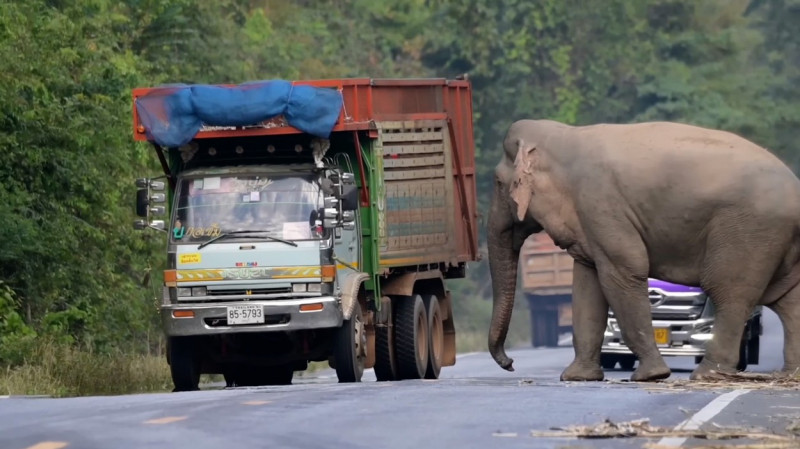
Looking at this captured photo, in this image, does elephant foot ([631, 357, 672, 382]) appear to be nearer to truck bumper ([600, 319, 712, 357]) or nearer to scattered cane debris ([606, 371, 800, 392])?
scattered cane debris ([606, 371, 800, 392])

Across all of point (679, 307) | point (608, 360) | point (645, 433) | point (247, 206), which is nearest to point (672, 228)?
point (247, 206)

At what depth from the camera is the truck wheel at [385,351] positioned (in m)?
21.8

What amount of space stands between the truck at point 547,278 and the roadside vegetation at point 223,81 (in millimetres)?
1387

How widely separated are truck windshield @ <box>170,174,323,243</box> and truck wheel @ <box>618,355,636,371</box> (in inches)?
352

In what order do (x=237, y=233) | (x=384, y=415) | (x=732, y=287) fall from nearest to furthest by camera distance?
1. (x=384, y=415)
2. (x=732, y=287)
3. (x=237, y=233)

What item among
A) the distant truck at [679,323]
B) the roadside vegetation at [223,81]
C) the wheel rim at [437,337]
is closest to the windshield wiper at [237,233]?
the roadside vegetation at [223,81]

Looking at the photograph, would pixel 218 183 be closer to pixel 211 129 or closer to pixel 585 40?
pixel 211 129

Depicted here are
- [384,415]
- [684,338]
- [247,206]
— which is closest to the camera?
[384,415]

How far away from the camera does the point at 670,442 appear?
12.3 m

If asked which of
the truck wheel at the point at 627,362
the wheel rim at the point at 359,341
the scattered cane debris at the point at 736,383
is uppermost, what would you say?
the wheel rim at the point at 359,341

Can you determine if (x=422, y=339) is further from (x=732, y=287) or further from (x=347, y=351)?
(x=732, y=287)

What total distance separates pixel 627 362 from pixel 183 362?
9550 mm

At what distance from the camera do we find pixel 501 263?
Answer: 2158 cm

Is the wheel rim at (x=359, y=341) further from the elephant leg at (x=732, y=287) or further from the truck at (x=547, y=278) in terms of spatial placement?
the truck at (x=547, y=278)
